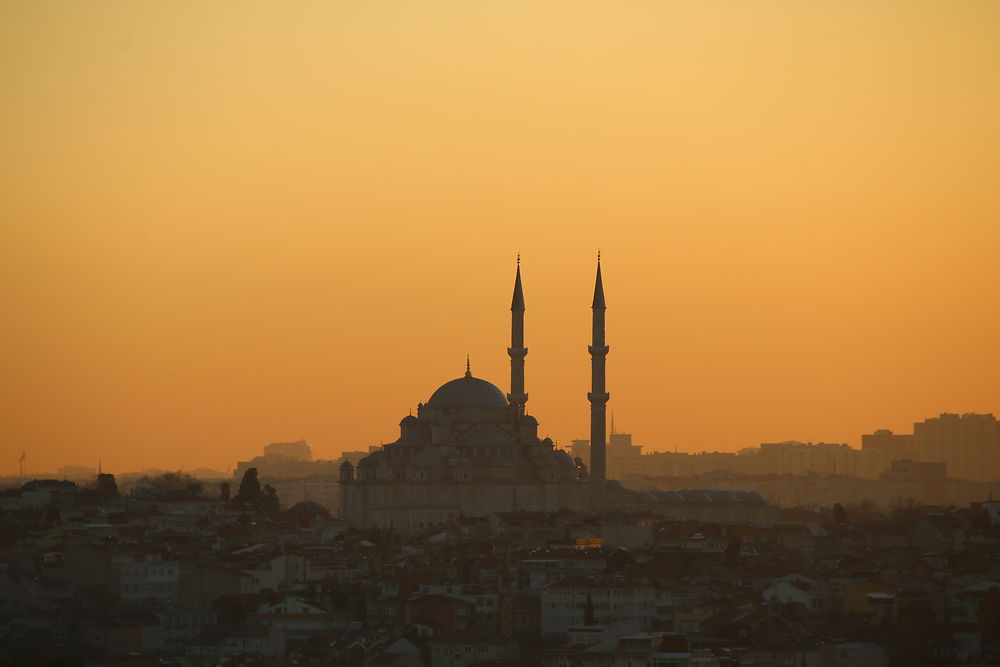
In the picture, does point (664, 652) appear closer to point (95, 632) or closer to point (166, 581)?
point (95, 632)

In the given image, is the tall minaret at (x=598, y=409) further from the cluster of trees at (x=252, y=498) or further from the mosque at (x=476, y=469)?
the cluster of trees at (x=252, y=498)

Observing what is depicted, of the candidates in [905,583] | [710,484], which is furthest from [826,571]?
[710,484]

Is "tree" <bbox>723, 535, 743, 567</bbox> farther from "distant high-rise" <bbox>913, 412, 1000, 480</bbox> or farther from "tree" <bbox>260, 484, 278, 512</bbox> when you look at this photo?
"distant high-rise" <bbox>913, 412, 1000, 480</bbox>

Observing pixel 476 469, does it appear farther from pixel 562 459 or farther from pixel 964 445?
pixel 964 445

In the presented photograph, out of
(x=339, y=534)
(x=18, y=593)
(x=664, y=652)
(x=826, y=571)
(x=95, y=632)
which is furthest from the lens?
(x=339, y=534)

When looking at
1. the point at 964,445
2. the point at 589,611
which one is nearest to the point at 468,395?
the point at 589,611

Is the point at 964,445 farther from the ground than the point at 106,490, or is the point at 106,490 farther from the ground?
the point at 964,445

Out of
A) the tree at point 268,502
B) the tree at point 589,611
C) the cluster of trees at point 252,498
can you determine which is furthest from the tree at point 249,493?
the tree at point 589,611
